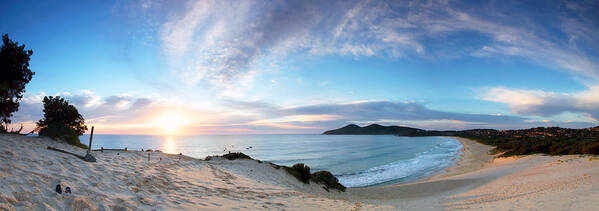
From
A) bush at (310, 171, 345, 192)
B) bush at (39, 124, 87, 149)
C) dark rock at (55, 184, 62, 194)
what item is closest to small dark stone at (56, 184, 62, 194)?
dark rock at (55, 184, 62, 194)

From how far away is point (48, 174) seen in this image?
704 cm

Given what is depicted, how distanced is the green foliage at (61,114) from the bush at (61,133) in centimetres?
56

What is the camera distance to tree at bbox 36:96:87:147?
13688 millimetres

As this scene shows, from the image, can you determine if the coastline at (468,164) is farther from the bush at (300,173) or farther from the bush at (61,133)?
the bush at (61,133)

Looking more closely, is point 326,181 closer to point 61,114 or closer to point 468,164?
point 61,114

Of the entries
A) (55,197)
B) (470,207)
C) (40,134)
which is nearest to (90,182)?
(55,197)

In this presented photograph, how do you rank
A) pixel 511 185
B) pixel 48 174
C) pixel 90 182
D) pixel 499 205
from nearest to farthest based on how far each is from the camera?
pixel 48 174 < pixel 90 182 < pixel 499 205 < pixel 511 185

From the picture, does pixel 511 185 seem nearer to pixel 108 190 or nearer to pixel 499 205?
pixel 499 205

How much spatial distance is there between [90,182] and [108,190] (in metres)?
0.69

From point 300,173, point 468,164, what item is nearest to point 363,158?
point 468,164

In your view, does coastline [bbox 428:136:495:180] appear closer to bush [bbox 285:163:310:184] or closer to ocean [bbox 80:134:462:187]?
ocean [bbox 80:134:462:187]

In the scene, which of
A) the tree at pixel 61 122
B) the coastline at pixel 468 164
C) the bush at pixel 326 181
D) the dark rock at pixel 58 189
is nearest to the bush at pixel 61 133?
the tree at pixel 61 122

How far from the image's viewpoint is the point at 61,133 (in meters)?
13.9

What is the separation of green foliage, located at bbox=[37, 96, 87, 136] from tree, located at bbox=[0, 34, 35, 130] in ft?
7.83
